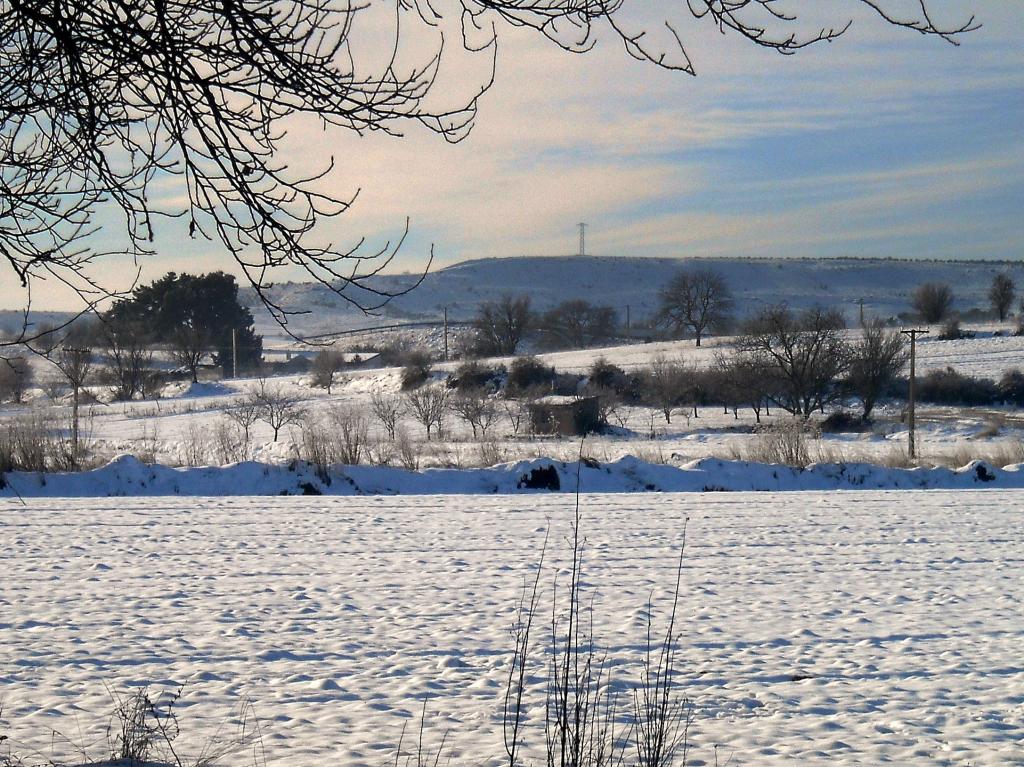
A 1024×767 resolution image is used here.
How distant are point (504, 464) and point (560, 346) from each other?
176 feet

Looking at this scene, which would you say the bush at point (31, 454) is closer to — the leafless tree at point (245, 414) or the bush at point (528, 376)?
the leafless tree at point (245, 414)

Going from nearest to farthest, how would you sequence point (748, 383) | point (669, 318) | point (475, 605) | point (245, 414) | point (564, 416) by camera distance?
point (475, 605)
point (564, 416)
point (245, 414)
point (748, 383)
point (669, 318)

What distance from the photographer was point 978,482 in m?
23.9

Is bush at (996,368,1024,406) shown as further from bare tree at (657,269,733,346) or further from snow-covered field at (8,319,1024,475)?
bare tree at (657,269,733,346)

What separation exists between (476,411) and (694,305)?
32.1 metres

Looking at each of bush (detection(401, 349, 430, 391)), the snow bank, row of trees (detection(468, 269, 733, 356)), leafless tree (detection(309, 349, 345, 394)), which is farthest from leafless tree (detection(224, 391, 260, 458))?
row of trees (detection(468, 269, 733, 356))

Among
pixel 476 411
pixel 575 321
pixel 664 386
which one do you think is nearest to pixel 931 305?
pixel 575 321

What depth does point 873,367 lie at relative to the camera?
156ft

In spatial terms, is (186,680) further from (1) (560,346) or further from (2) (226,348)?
(1) (560,346)

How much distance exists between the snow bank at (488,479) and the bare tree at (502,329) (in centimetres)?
4699

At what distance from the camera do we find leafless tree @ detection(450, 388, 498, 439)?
4219 centimetres

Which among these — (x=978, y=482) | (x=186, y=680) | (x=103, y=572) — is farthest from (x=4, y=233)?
(x=978, y=482)

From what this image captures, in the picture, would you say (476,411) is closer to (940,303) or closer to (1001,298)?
(940,303)

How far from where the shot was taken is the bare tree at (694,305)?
229 feet
